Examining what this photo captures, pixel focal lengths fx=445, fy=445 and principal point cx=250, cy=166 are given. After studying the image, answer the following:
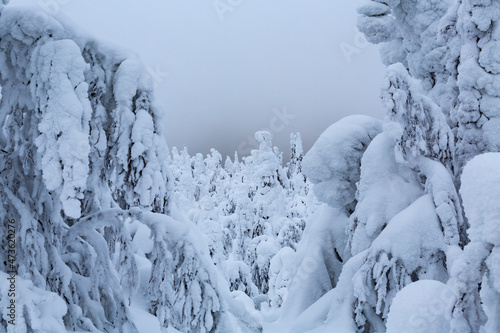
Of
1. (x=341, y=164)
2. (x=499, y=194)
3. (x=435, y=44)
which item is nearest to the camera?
(x=499, y=194)

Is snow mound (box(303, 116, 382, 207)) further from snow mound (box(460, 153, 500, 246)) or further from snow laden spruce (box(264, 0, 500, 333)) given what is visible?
snow mound (box(460, 153, 500, 246))

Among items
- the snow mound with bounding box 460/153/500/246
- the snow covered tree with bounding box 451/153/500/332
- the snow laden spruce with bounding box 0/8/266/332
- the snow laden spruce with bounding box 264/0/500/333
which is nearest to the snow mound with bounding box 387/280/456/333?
the snow covered tree with bounding box 451/153/500/332

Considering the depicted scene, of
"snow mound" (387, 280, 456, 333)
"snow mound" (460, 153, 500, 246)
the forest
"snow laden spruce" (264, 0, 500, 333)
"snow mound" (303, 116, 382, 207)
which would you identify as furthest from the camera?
"snow mound" (303, 116, 382, 207)

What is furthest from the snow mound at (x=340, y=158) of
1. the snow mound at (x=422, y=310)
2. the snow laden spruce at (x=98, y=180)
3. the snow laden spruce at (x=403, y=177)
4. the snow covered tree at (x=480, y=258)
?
the snow covered tree at (x=480, y=258)

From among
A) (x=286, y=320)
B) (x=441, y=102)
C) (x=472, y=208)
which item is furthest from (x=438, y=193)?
(x=472, y=208)

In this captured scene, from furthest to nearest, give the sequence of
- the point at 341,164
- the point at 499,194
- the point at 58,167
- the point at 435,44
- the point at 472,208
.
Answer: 1. the point at 435,44
2. the point at 341,164
3. the point at 58,167
4. the point at 472,208
5. the point at 499,194

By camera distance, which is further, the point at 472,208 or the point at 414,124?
the point at 414,124

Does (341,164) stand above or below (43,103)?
below

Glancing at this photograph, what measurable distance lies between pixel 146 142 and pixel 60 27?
4.66 ft

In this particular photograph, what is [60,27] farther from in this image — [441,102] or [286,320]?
[441,102]

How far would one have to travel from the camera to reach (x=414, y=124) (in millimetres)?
7551

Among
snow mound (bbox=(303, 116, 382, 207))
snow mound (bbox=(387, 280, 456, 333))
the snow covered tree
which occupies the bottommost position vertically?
snow mound (bbox=(303, 116, 382, 207))

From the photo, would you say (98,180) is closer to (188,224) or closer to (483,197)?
(188,224)

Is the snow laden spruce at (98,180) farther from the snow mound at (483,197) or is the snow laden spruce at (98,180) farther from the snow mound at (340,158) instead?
the snow mound at (340,158)
